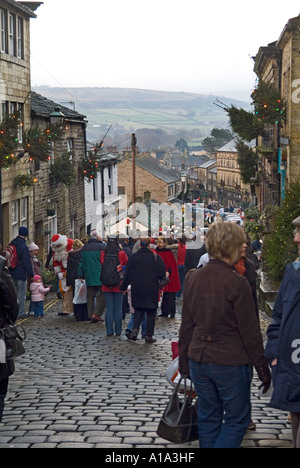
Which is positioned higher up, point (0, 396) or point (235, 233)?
point (235, 233)

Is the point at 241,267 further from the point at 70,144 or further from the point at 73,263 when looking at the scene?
the point at 70,144

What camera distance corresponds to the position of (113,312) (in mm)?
12242

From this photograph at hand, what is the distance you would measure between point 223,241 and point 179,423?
1.25 meters

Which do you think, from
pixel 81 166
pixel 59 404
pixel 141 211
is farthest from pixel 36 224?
pixel 141 211

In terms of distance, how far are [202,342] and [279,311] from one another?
0.58m

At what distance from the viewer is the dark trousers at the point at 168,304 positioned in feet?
49.2

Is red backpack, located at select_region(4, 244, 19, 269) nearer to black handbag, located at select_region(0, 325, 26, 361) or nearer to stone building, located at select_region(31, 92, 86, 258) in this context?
black handbag, located at select_region(0, 325, 26, 361)

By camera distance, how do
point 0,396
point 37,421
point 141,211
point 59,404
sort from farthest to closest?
point 141,211 → point 59,404 → point 37,421 → point 0,396

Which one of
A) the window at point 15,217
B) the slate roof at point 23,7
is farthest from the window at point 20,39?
the window at point 15,217

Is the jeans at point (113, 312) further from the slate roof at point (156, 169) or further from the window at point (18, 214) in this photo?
the slate roof at point (156, 169)

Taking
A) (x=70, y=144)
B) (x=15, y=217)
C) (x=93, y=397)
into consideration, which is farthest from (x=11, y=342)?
(x=70, y=144)

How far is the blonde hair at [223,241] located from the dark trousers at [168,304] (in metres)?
10.2
